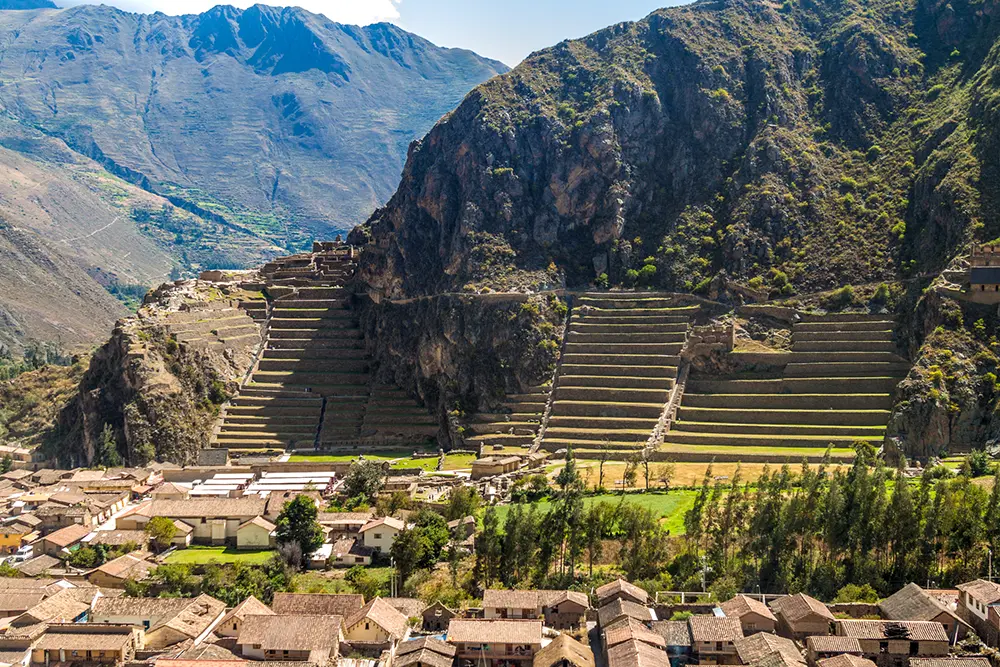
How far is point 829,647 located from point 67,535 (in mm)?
53894

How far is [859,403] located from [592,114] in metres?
60.8

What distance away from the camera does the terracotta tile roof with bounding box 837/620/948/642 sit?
166 ft

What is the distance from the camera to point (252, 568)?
67.4m

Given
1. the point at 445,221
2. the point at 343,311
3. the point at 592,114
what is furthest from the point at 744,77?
the point at 343,311

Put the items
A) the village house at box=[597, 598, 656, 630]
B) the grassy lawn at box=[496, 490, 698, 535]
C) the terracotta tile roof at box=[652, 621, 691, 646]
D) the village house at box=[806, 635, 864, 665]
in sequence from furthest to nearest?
the grassy lawn at box=[496, 490, 698, 535]
the village house at box=[597, 598, 656, 630]
the terracotta tile roof at box=[652, 621, 691, 646]
the village house at box=[806, 635, 864, 665]

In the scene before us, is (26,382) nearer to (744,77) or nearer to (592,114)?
(592,114)

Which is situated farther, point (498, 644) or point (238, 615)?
point (238, 615)

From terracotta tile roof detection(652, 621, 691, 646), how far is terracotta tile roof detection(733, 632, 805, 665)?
2463 millimetres

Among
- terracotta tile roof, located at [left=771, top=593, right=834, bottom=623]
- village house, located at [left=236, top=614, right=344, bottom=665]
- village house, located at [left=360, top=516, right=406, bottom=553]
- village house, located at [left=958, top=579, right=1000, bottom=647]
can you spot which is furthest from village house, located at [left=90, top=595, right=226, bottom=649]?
village house, located at [left=958, top=579, right=1000, bottom=647]

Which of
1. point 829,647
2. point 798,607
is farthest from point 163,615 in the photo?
point 829,647

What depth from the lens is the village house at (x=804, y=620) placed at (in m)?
53.2

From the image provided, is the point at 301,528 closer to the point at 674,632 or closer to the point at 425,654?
the point at 425,654

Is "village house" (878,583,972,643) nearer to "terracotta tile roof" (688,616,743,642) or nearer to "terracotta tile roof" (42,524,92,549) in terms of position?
"terracotta tile roof" (688,616,743,642)

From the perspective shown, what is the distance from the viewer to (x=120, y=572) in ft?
222
